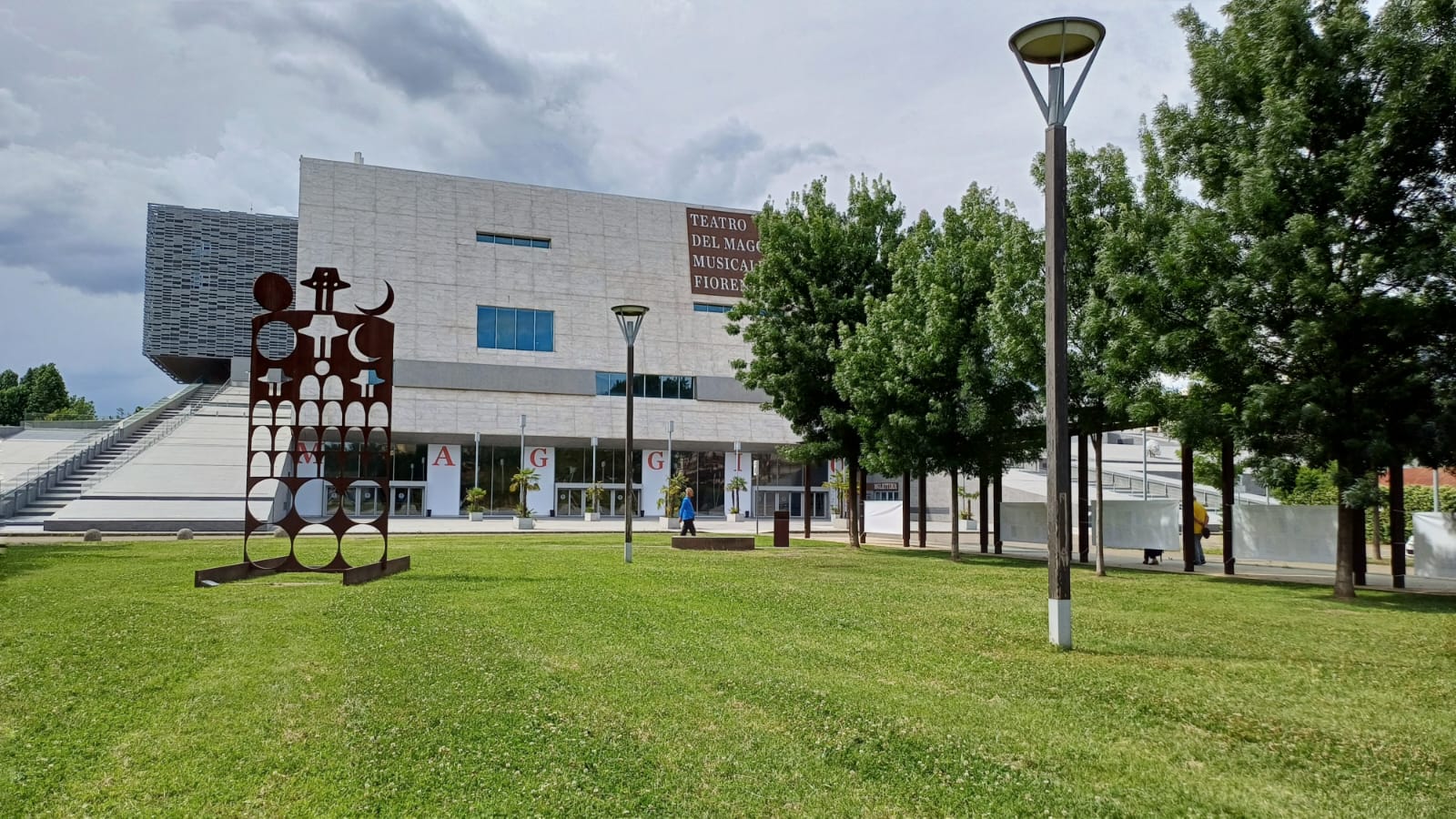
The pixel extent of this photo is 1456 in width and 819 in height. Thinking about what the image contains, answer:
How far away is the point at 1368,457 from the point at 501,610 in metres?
12.0

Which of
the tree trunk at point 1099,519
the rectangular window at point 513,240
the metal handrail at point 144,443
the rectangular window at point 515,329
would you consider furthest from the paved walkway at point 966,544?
the rectangular window at point 513,240

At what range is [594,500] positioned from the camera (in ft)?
189

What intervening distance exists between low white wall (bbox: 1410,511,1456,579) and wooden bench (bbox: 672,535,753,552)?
48.4 ft

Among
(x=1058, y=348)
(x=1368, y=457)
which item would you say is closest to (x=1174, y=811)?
(x=1058, y=348)

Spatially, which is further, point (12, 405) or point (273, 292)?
point (12, 405)

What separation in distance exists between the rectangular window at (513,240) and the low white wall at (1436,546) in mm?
51184

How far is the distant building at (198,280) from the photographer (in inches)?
3228

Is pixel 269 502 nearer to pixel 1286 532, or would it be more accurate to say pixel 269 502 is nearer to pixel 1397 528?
pixel 1286 532

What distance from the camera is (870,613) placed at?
12.2 metres

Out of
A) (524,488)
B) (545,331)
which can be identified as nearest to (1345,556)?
(524,488)

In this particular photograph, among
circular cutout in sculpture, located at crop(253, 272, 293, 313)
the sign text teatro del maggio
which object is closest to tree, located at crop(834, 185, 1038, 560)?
circular cutout in sculpture, located at crop(253, 272, 293, 313)

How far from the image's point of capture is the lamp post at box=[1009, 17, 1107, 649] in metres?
9.93

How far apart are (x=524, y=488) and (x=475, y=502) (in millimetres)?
5323

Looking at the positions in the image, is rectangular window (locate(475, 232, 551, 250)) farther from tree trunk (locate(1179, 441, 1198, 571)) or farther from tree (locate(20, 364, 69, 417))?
tree (locate(20, 364, 69, 417))
